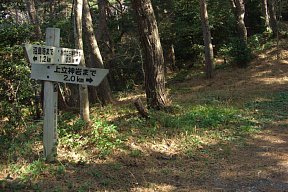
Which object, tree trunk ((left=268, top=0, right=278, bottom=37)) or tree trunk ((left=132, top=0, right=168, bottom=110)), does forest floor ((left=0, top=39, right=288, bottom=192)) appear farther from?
tree trunk ((left=268, top=0, right=278, bottom=37))

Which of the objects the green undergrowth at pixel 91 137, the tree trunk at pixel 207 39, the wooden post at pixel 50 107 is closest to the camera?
the wooden post at pixel 50 107

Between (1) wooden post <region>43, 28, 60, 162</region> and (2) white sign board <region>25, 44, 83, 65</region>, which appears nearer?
(2) white sign board <region>25, 44, 83, 65</region>

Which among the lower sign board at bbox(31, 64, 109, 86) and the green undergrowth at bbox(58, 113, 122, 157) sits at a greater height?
the lower sign board at bbox(31, 64, 109, 86)

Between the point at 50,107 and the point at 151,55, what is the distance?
3.70m

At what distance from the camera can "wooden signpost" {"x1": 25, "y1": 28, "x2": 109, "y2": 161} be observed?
214 inches

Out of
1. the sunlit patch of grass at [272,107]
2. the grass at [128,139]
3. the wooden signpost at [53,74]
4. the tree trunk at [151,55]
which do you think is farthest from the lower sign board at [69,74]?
the sunlit patch of grass at [272,107]

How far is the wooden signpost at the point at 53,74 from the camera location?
214 inches

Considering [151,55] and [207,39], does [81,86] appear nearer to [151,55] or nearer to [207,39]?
[151,55]

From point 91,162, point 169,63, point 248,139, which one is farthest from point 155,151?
point 169,63

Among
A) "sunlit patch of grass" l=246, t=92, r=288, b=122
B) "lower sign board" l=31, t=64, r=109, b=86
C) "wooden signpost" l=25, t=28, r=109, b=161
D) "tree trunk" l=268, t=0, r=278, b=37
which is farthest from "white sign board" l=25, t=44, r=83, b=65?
"tree trunk" l=268, t=0, r=278, b=37

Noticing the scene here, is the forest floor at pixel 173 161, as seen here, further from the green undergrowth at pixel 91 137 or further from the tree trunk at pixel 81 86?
the tree trunk at pixel 81 86

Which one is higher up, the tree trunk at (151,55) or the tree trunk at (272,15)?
the tree trunk at (272,15)

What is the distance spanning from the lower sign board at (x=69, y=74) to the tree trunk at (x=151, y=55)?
3.15 m

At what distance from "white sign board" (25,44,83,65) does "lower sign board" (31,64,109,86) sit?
0.11 m
